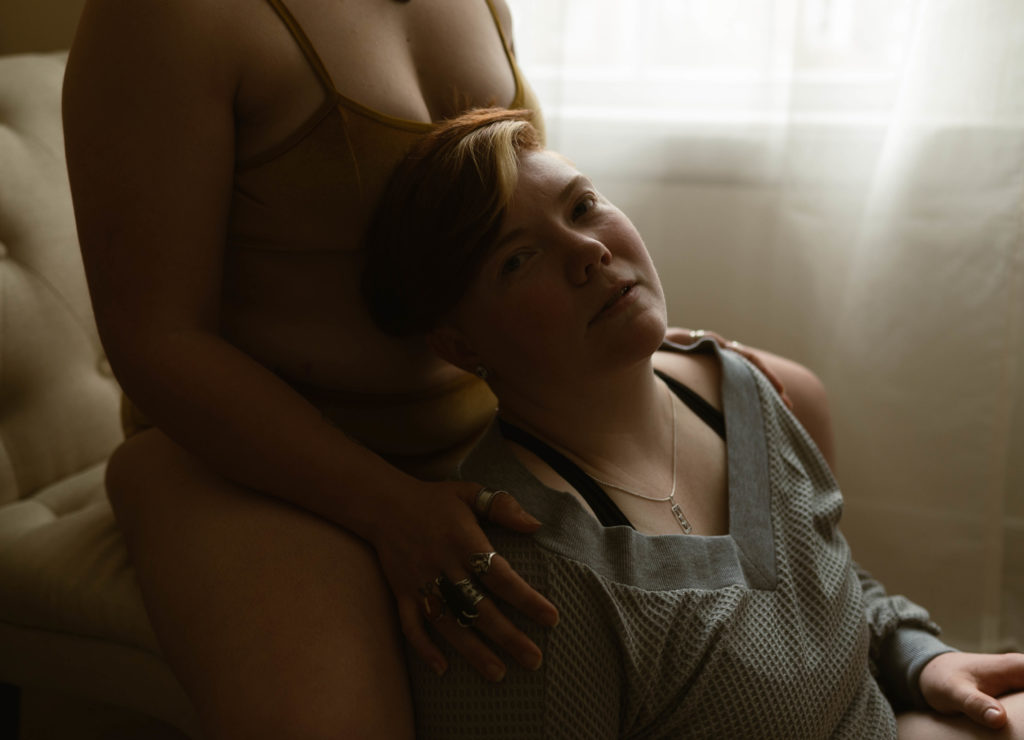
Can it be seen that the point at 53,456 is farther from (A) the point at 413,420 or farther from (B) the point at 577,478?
(B) the point at 577,478

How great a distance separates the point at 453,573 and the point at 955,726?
54cm

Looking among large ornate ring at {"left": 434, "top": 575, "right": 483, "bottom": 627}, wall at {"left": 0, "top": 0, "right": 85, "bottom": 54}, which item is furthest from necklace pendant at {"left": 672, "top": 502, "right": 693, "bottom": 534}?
wall at {"left": 0, "top": 0, "right": 85, "bottom": 54}

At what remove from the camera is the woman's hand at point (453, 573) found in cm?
78

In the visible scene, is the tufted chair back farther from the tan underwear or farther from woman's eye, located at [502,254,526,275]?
woman's eye, located at [502,254,526,275]

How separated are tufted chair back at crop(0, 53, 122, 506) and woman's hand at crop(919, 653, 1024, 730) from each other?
1115 millimetres

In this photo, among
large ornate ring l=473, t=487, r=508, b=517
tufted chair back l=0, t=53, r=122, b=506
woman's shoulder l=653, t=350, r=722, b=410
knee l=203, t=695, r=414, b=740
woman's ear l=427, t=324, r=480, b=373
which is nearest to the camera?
knee l=203, t=695, r=414, b=740

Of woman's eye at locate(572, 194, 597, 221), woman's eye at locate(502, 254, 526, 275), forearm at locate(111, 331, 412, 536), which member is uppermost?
woman's eye at locate(572, 194, 597, 221)

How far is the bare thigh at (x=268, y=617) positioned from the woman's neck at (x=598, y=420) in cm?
21

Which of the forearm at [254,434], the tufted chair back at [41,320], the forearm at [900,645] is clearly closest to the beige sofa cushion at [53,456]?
the tufted chair back at [41,320]

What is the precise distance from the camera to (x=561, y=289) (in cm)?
87

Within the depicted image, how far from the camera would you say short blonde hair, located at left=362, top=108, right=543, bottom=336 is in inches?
34.9

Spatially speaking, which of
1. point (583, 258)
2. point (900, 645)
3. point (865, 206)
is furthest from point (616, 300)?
point (865, 206)

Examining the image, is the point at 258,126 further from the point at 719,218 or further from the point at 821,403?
the point at 719,218

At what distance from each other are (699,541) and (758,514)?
8 cm
